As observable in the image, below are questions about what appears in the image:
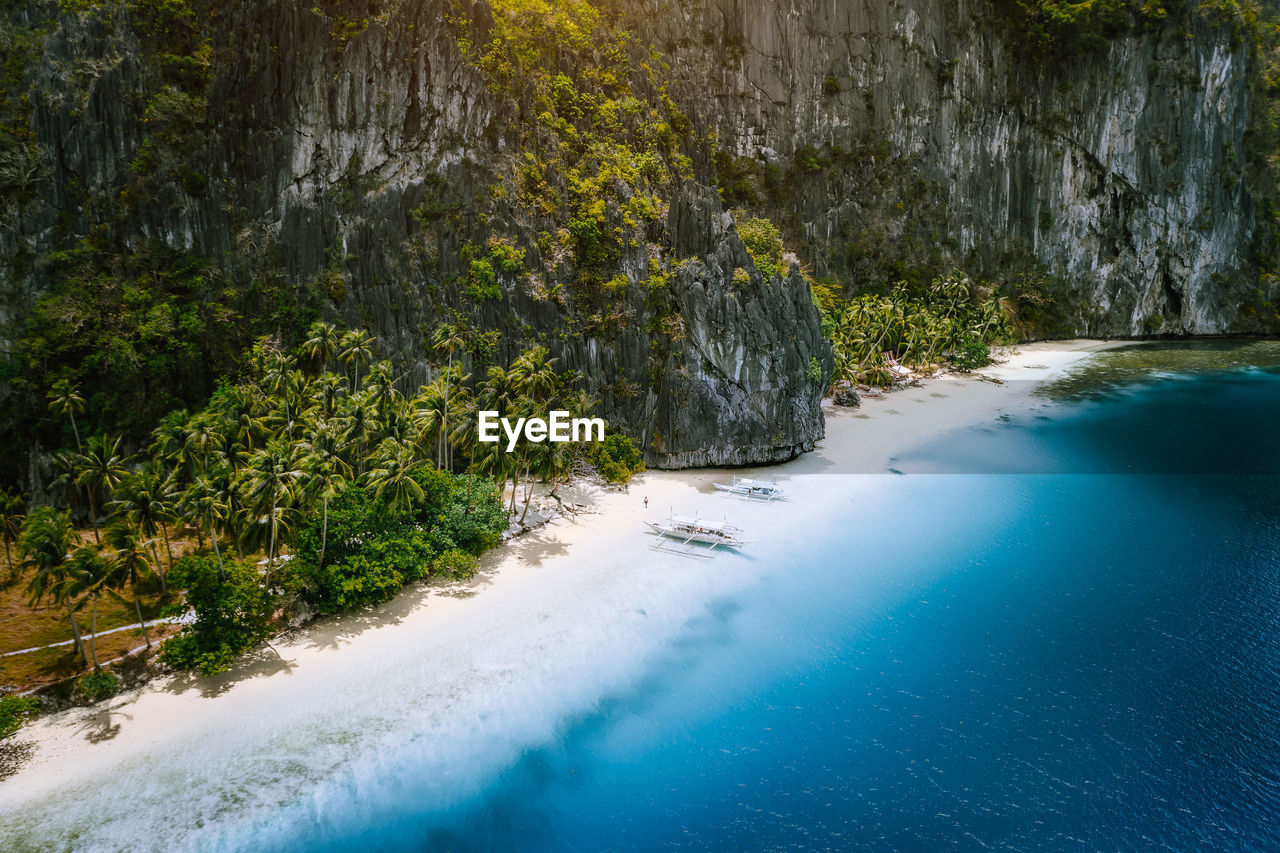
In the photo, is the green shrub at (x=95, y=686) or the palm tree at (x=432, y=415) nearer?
the green shrub at (x=95, y=686)

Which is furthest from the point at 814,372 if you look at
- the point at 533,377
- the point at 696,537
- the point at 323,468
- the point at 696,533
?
the point at 323,468

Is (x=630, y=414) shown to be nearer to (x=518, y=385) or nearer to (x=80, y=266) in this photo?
(x=518, y=385)

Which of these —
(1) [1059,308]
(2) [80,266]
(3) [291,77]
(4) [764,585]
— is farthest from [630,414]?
(1) [1059,308]

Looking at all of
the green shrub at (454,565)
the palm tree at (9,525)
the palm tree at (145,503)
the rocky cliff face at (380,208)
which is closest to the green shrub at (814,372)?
the rocky cliff face at (380,208)

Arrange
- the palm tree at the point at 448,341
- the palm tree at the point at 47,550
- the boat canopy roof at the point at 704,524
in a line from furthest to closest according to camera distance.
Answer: the palm tree at the point at 448,341
the boat canopy roof at the point at 704,524
the palm tree at the point at 47,550

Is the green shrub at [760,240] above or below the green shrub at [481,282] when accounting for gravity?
above

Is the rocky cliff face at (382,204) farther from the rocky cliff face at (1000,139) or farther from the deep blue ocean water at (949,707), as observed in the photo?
the rocky cliff face at (1000,139)

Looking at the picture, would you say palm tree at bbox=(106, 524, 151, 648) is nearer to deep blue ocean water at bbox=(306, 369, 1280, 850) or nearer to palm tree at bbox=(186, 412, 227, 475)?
palm tree at bbox=(186, 412, 227, 475)
